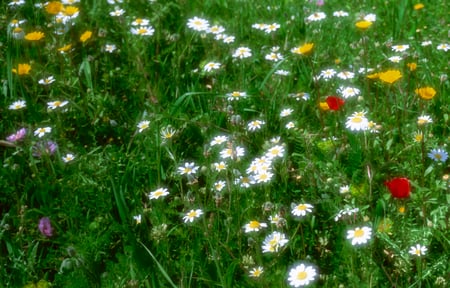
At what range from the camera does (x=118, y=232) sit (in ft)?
7.83

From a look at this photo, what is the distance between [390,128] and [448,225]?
623mm

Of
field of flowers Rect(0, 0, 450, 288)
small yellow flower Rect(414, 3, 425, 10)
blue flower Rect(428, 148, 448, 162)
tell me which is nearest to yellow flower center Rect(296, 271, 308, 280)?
field of flowers Rect(0, 0, 450, 288)

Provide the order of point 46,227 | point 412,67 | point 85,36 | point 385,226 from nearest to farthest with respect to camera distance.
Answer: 1. point 385,226
2. point 46,227
3. point 412,67
4. point 85,36

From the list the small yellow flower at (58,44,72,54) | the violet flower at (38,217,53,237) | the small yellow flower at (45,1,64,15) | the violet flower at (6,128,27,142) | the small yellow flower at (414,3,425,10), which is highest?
the small yellow flower at (45,1,64,15)

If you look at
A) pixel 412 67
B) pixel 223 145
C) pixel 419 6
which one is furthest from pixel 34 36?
pixel 419 6

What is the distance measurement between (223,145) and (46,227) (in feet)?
2.27

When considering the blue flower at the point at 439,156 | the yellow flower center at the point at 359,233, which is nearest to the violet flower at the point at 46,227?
the yellow flower center at the point at 359,233

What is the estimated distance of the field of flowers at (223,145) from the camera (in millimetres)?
2180

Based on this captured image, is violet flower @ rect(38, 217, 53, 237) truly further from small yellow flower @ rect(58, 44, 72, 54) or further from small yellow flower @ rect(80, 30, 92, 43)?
small yellow flower @ rect(80, 30, 92, 43)

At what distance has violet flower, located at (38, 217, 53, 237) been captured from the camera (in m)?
2.41

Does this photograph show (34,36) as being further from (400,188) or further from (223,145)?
(400,188)

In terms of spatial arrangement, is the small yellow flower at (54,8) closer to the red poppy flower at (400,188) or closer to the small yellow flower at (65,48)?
the small yellow flower at (65,48)

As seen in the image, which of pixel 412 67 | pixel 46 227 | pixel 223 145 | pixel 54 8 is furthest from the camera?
pixel 54 8

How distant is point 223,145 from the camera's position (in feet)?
8.75
